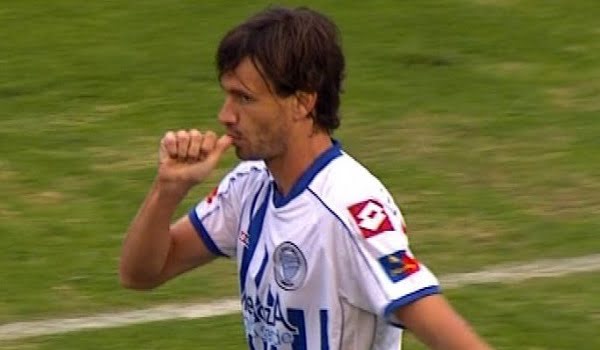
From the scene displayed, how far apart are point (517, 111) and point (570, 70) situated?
35.2 inches

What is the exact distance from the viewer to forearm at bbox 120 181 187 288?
376 cm

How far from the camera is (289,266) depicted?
3.58 m

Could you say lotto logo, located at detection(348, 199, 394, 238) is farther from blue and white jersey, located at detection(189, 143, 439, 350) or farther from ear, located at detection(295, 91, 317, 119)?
ear, located at detection(295, 91, 317, 119)

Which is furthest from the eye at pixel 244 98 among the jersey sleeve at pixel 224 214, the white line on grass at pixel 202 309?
the white line on grass at pixel 202 309

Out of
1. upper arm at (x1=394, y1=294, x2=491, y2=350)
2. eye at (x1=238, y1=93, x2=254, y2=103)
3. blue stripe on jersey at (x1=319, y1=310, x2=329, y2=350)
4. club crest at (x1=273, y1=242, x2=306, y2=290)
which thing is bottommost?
blue stripe on jersey at (x1=319, y1=310, x2=329, y2=350)

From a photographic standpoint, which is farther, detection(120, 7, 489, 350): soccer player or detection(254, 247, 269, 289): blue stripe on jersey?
detection(254, 247, 269, 289): blue stripe on jersey

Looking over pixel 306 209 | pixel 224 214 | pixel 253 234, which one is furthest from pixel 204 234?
pixel 306 209

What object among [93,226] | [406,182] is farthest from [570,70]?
[93,226]

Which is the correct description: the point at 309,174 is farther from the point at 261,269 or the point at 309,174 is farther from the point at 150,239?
the point at 150,239

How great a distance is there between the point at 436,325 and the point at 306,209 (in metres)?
0.41

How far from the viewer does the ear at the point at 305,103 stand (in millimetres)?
3590

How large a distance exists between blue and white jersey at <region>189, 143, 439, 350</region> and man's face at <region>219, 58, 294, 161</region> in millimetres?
120

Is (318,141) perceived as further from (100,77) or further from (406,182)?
(100,77)

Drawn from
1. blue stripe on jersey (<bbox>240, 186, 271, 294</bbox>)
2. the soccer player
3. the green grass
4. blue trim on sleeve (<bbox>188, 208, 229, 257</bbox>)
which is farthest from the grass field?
the soccer player
